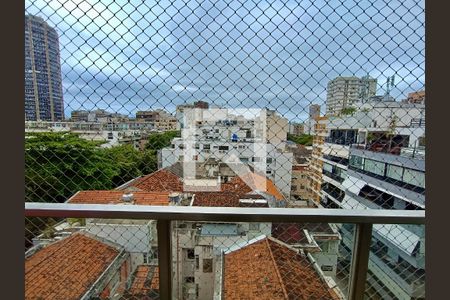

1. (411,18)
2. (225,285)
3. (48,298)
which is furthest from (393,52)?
(48,298)

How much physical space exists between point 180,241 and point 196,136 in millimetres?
448

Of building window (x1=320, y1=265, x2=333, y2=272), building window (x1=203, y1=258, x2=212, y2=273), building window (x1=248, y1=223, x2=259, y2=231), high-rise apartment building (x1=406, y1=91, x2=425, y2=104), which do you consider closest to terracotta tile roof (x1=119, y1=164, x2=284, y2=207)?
building window (x1=248, y1=223, x2=259, y2=231)

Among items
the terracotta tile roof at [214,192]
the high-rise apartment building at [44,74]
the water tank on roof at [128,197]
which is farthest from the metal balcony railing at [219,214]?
the high-rise apartment building at [44,74]

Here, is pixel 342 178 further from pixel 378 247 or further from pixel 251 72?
pixel 251 72

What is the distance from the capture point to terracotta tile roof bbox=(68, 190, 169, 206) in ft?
3.34

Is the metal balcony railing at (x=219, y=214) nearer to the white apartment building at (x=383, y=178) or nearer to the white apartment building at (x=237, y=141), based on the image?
the white apartment building at (x=383, y=178)

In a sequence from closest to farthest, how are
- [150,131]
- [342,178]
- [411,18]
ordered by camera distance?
[411,18]
[150,131]
[342,178]

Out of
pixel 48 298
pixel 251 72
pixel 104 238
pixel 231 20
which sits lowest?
pixel 48 298

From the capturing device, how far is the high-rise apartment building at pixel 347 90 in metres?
1.08

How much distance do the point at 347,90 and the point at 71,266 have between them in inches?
55.4

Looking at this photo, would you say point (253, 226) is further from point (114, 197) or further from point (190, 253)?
point (114, 197)

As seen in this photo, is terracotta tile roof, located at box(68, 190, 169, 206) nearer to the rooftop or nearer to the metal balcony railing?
the metal balcony railing

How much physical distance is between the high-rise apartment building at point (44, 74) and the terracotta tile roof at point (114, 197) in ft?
1.16

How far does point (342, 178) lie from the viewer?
1224 mm
